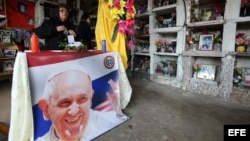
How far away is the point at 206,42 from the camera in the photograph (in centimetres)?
285

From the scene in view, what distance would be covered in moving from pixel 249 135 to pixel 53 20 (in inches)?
85.5

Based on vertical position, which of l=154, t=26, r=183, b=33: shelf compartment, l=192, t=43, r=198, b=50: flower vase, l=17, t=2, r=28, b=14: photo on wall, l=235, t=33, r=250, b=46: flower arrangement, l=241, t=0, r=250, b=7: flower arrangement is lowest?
l=192, t=43, r=198, b=50: flower vase

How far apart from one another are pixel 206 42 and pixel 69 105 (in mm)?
2470

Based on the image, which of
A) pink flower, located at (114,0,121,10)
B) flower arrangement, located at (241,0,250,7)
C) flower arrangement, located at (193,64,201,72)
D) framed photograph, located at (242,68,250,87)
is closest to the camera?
pink flower, located at (114,0,121,10)

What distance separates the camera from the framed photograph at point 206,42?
9.17 feet

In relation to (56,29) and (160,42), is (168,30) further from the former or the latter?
(56,29)

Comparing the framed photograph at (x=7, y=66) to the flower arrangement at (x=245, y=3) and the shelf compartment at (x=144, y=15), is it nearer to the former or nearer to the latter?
the shelf compartment at (x=144, y=15)

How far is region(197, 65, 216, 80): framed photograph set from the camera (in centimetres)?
279

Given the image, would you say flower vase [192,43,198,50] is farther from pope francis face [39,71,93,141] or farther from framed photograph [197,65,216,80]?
pope francis face [39,71,93,141]

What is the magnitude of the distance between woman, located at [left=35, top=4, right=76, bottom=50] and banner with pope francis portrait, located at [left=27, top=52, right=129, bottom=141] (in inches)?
24.7

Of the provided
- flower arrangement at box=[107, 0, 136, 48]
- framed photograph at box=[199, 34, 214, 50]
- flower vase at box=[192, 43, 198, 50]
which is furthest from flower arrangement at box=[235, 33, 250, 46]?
flower arrangement at box=[107, 0, 136, 48]

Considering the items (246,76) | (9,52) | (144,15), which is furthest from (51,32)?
(246,76)

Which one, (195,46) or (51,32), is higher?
(51,32)

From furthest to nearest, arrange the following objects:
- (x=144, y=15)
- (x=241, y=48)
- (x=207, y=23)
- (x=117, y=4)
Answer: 1. (x=144, y=15)
2. (x=207, y=23)
3. (x=241, y=48)
4. (x=117, y=4)
